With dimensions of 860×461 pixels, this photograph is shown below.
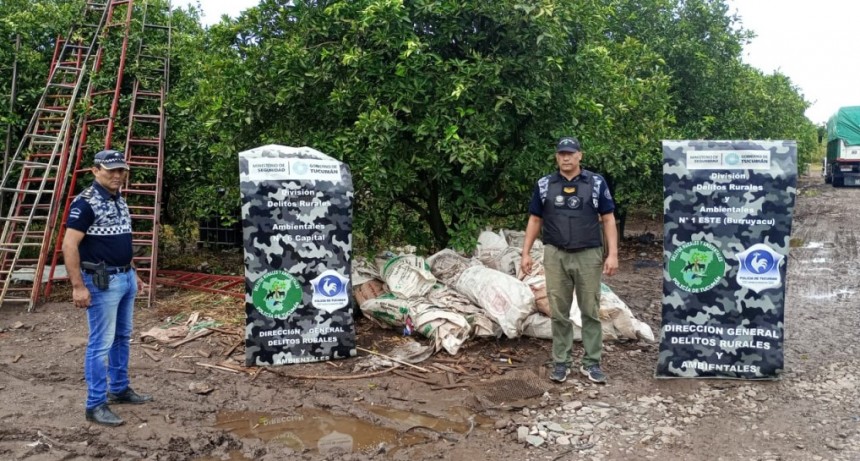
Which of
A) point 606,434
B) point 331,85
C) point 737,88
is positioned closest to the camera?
point 606,434

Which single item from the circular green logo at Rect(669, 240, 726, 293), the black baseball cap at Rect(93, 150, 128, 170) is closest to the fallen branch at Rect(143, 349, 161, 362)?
the black baseball cap at Rect(93, 150, 128, 170)

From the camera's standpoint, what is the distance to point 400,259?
6984 millimetres

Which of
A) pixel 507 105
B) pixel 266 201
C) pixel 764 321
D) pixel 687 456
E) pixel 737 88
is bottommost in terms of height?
pixel 687 456

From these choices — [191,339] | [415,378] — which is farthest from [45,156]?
[415,378]

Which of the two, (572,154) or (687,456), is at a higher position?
(572,154)

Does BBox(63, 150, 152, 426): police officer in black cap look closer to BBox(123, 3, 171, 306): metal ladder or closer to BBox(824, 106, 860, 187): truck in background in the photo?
BBox(123, 3, 171, 306): metal ladder

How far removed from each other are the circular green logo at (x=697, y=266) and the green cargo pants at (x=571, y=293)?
647 millimetres

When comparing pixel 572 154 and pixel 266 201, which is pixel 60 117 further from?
pixel 572 154

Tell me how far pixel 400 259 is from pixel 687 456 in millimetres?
3654

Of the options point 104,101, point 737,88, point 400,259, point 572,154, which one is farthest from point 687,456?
point 737,88

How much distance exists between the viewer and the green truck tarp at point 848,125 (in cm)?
2733

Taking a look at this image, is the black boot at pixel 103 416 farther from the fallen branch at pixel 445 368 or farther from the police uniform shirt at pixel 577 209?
the police uniform shirt at pixel 577 209

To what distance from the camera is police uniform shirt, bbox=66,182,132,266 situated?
4.40m

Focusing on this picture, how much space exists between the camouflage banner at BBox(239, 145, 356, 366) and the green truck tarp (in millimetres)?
28528
